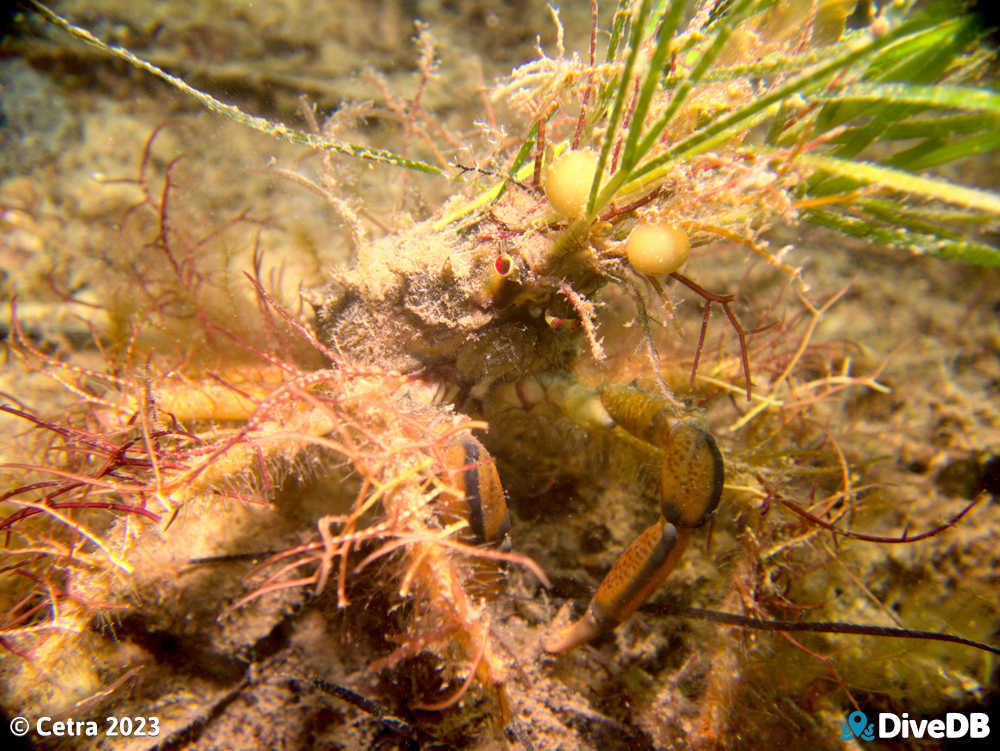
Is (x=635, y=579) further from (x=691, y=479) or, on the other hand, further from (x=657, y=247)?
(x=657, y=247)

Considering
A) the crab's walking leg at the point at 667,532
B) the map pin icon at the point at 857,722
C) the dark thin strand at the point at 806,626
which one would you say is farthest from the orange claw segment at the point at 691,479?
the map pin icon at the point at 857,722

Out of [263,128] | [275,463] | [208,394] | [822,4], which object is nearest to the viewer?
[822,4]

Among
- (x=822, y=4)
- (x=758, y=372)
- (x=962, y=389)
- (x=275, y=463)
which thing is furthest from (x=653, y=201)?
(x=962, y=389)

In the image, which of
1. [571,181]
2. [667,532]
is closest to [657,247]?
[571,181]

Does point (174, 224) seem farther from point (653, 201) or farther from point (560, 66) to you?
point (653, 201)

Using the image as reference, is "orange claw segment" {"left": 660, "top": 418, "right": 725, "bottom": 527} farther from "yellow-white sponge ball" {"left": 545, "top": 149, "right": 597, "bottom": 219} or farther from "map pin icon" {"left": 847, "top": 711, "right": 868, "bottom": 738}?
"map pin icon" {"left": 847, "top": 711, "right": 868, "bottom": 738}

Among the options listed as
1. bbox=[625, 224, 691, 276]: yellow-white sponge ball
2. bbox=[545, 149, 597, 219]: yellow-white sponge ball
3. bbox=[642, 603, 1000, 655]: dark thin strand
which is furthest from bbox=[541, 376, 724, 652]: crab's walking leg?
bbox=[545, 149, 597, 219]: yellow-white sponge ball

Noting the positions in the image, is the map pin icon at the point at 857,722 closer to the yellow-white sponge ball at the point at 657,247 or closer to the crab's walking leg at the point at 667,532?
the crab's walking leg at the point at 667,532
